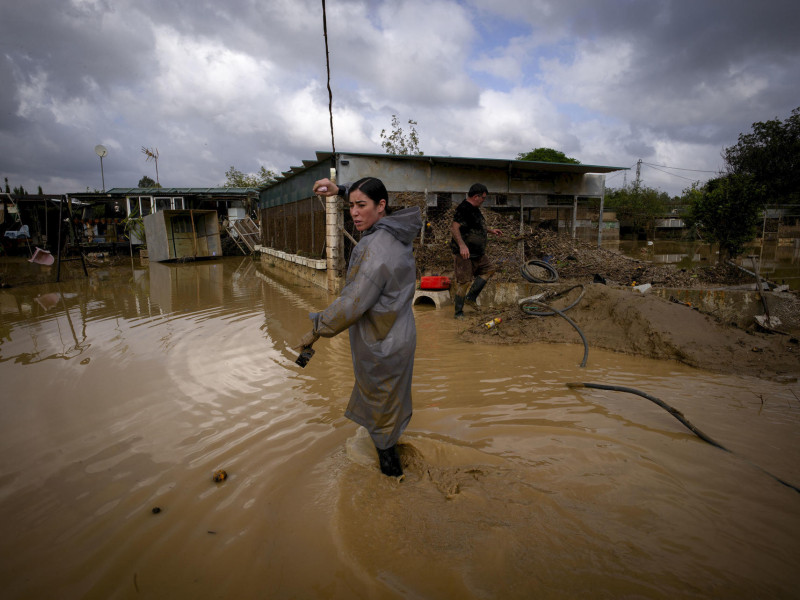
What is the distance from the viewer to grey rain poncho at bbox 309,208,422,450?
7.00 ft

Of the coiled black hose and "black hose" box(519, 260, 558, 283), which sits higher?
"black hose" box(519, 260, 558, 283)

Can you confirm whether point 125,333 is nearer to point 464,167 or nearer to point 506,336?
point 506,336

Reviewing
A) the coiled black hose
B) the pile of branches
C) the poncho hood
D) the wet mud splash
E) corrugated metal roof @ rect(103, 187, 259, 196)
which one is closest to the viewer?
the wet mud splash

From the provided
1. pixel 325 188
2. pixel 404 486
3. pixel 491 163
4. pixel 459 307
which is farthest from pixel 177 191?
pixel 404 486

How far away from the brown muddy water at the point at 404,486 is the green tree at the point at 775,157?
28.9 m

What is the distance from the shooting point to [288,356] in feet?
16.3

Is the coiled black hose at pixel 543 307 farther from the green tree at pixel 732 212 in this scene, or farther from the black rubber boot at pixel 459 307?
the green tree at pixel 732 212

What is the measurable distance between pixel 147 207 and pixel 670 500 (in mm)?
27587

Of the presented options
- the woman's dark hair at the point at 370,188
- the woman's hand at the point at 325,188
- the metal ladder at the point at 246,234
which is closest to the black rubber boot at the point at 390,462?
the woman's dark hair at the point at 370,188

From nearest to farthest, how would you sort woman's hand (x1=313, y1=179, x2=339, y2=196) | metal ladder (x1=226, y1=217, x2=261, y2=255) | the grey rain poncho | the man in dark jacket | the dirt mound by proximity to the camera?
the grey rain poncho
woman's hand (x1=313, y1=179, x2=339, y2=196)
the dirt mound
the man in dark jacket
metal ladder (x1=226, y1=217, x2=261, y2=255)

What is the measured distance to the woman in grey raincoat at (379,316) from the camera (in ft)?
7.02

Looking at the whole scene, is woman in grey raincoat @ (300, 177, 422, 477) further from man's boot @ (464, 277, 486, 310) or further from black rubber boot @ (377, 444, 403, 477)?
man's boot @ (464, 277, 486, 310)

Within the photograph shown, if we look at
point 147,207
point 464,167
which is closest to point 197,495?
point 464,167

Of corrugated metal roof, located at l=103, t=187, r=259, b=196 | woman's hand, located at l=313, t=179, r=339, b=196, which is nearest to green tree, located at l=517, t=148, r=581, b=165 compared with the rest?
corrugated metal roof, located at l=103, t=187, r=259, b=196
